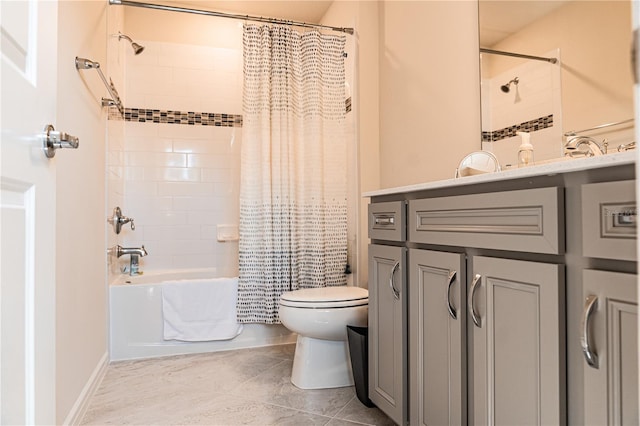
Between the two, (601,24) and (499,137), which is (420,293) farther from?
(601,24)

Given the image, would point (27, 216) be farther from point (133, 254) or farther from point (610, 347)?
point (133, 254)

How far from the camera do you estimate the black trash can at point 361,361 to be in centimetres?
177

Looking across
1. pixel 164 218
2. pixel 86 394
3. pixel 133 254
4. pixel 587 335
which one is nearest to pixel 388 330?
pixel 587 335

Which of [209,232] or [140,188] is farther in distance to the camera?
[209,232]

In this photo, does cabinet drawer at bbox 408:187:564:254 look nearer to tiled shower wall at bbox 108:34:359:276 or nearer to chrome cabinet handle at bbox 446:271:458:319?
chrome cabinet handle at bbox 446:271:458:319

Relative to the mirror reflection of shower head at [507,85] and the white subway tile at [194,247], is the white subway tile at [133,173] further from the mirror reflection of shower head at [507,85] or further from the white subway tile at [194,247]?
the mirror reflection of shower head at [507,85]

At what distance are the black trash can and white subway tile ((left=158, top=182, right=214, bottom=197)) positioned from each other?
1981 mm

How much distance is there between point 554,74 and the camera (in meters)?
1.53

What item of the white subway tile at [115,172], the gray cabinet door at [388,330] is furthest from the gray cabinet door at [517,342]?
the white subway tile at [115,172]

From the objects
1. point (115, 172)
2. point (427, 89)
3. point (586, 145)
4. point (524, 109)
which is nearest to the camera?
point (586, 145)

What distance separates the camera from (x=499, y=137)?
1.79 metres

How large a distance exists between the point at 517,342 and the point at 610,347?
0.71 feet

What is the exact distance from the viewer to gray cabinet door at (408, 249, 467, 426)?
1139mm

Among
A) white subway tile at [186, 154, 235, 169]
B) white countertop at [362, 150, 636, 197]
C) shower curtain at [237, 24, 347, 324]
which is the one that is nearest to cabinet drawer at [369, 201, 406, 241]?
white countertop at [362, 150, 636, 197]
